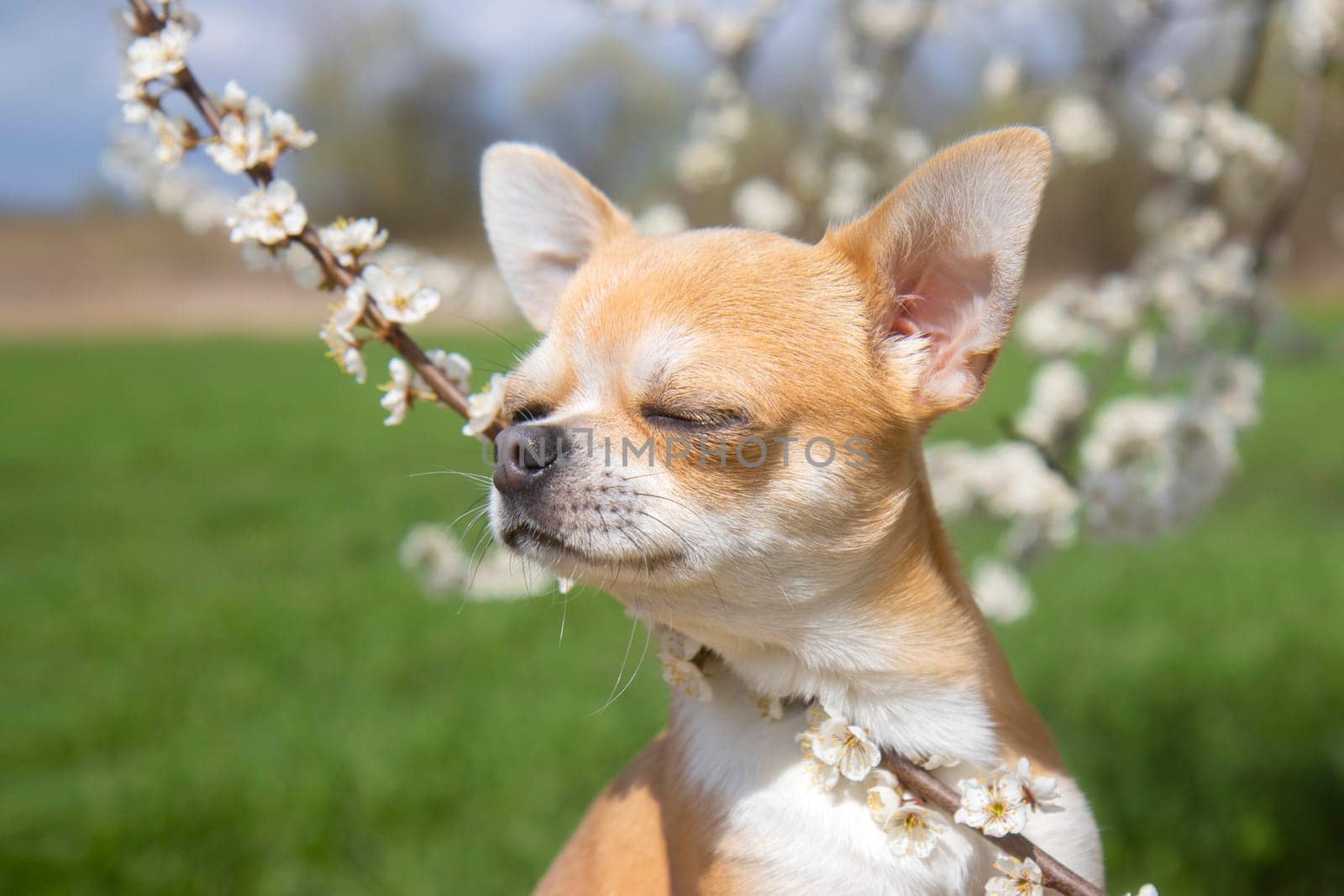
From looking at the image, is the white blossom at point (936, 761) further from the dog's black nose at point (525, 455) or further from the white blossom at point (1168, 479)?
the white blossom at point (1168, 479)

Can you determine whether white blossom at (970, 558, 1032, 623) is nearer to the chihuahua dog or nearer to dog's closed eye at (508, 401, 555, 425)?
the chihuahua dog

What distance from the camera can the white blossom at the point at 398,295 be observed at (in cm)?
196

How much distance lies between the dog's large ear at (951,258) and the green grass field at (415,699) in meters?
2.67

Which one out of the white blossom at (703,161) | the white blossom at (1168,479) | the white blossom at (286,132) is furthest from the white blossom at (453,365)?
the white blossom at (703,161)

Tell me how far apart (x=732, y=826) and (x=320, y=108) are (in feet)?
152

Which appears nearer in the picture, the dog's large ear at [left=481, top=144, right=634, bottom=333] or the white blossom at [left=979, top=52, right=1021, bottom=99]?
the dog's large ear at [left=481, top=144, right=634, bottom=333]

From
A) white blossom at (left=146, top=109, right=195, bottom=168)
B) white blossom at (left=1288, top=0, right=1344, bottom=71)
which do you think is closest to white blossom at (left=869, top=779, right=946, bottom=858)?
white blossom at (left=146, top=109, right=195, bottom=168)

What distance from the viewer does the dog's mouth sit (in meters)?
1.97

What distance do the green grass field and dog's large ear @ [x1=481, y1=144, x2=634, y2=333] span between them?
237cm

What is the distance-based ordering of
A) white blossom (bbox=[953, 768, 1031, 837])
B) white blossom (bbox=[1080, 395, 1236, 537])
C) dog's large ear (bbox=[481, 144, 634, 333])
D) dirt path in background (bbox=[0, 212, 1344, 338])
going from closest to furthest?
1. white blossom (bbox=[953, 768, 1031, 837])
2. dog's large ear (bbox=[481, 144, 634, 333])
3. white blossom (bbox=[1080, 395, 1236, 537])
4. dirt path in background (bbox=[0, 212, 1344, 338])

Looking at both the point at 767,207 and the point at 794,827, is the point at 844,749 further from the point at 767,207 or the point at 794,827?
the point at 767,207

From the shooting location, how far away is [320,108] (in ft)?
146

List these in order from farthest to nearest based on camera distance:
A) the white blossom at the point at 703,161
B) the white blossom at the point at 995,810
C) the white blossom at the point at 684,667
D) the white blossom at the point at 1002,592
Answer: the white blossom at the point at 703,161 < the white blossom at the point at 1002,592 < the white blossom at the point at 684,667 < the white blossom at the point at 995,810

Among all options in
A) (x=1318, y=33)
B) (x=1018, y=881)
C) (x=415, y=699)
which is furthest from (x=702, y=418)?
(x=415, y=699)
